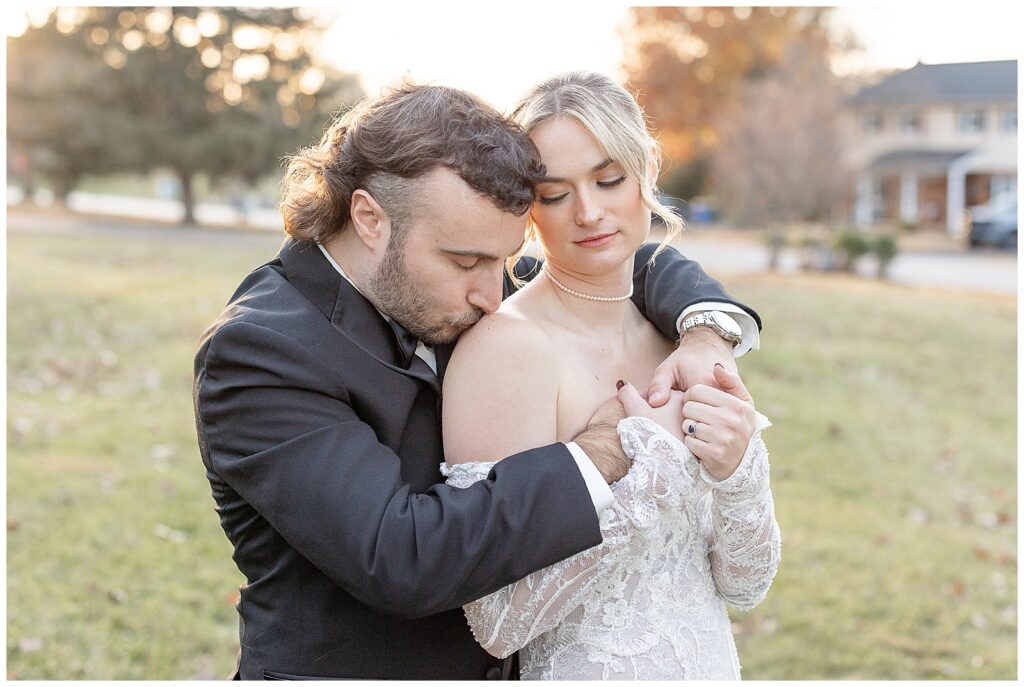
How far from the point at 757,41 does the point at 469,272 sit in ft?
122

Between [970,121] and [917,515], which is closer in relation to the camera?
[917,515]

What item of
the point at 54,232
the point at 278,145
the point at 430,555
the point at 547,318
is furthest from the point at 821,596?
the point at 278,145

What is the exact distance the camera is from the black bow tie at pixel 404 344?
2.42m

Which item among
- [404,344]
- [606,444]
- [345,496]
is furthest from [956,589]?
[345,496]

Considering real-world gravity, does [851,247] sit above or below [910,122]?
above

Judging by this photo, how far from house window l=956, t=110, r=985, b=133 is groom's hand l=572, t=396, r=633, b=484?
46.1 m

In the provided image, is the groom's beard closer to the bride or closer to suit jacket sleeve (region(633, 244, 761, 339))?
the bride

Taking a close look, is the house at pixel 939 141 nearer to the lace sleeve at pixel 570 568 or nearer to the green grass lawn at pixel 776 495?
the green grass lawn at pixel 776 495

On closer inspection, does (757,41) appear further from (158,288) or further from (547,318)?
(547,318)

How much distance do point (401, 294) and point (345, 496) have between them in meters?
0.55

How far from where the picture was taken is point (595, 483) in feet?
7.30

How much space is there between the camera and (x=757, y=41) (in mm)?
36875

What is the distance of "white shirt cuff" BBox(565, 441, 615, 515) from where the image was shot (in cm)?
221

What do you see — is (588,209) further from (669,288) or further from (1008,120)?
(1008,120)
